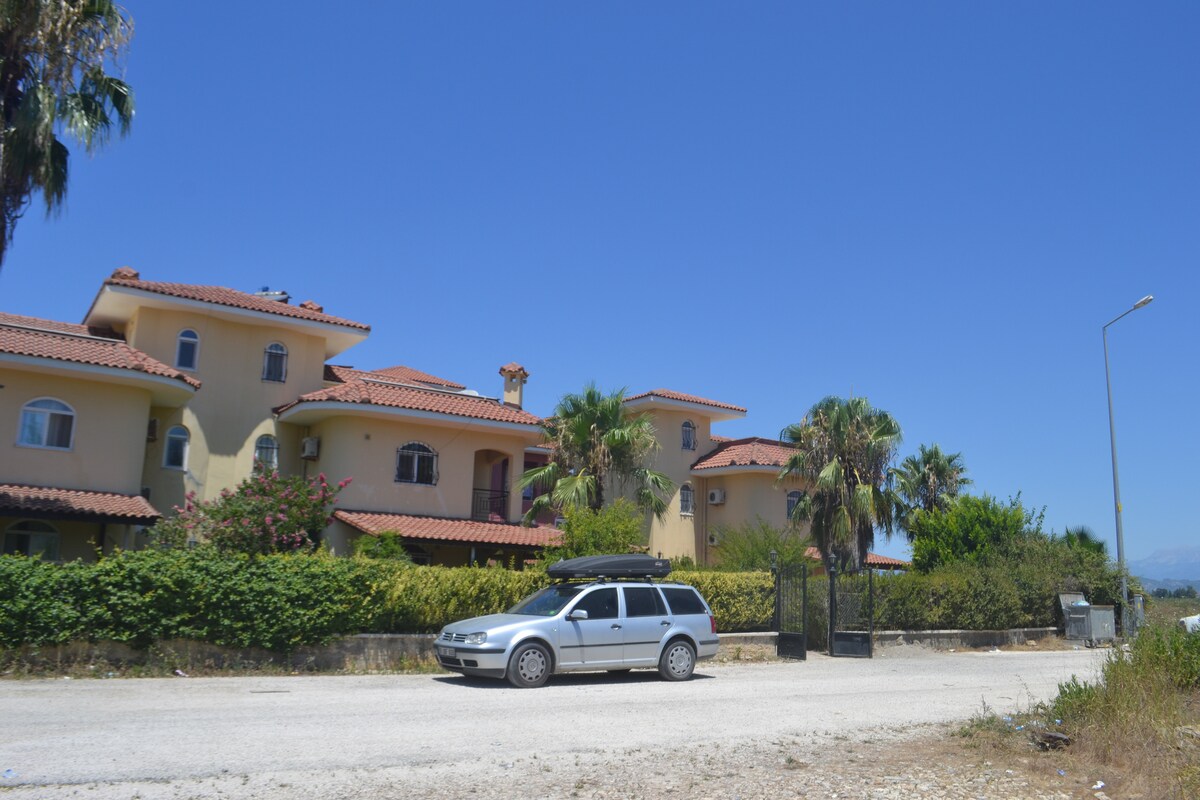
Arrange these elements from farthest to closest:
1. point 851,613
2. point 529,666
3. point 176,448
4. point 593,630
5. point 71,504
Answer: point 176,448
point 851,613
point 71,504
point 593,630
point 529,666

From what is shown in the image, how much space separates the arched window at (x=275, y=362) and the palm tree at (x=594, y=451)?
771 cm

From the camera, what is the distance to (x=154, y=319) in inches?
1095

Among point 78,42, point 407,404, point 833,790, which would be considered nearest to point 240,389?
point 407,404

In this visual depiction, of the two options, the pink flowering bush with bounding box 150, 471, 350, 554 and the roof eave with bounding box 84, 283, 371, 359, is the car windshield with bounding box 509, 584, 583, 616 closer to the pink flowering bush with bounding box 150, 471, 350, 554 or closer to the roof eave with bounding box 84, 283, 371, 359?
the pink flowering bush with bounding box 150, 471, 350, 554

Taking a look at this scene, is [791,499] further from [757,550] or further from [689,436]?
[757,550]

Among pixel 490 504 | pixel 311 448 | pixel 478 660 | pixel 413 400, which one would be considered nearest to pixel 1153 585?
pixel 490 504

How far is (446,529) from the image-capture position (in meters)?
27.9

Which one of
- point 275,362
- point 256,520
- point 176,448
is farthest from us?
point 275,362

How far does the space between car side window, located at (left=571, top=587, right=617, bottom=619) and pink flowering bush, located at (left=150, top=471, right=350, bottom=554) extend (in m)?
6.57

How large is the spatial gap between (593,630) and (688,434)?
978 inches

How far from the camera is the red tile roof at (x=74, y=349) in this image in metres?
23.2

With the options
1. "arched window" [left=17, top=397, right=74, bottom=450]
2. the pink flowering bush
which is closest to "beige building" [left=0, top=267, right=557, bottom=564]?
"arched window" [left=17, top=397, right=74, bottom=450]

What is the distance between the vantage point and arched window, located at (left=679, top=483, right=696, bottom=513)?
1570 inches

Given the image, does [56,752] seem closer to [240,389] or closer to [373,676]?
[373,676]
